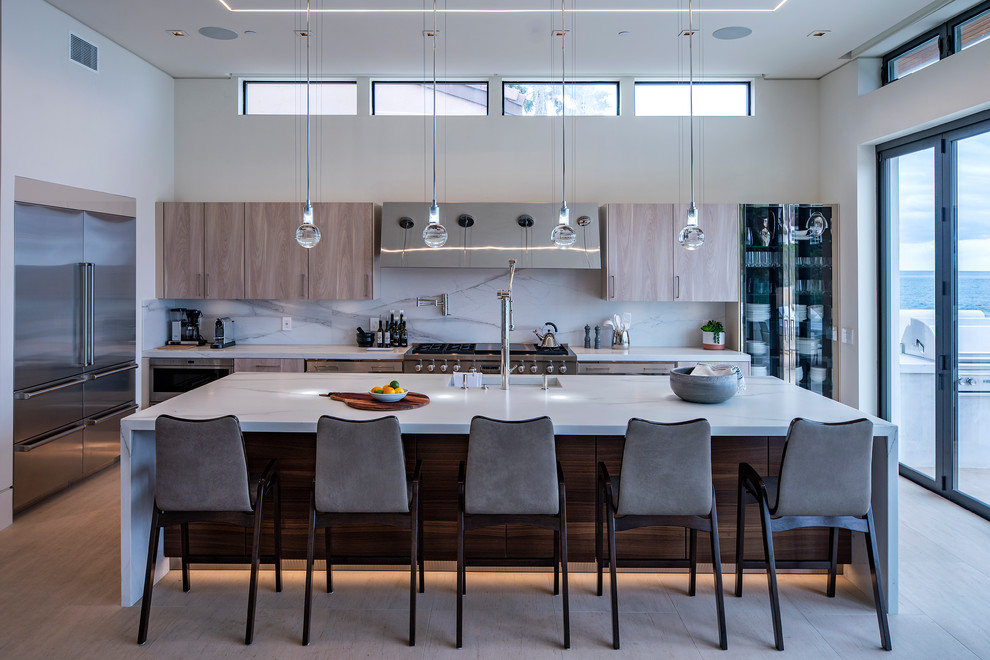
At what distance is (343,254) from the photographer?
18.8 feet

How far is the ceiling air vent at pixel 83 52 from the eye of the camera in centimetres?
461

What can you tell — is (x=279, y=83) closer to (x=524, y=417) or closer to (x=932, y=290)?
(x=524, y=417)

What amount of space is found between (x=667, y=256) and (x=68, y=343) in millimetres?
4552

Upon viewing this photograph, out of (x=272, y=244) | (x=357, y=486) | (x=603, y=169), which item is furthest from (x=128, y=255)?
(x=603, y=169)

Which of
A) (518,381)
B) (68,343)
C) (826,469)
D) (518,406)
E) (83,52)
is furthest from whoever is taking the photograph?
(83,52)

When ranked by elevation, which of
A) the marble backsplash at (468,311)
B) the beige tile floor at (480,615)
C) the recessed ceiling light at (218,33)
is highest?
the recessed ceiling light at (218,33)

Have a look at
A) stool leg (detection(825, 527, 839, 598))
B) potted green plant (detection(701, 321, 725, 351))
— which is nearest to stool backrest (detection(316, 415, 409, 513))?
stool leg (detection(825, 527, 839, 598))

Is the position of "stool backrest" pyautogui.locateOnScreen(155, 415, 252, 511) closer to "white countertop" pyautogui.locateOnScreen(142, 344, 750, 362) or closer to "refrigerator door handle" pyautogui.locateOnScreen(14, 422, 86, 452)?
"refrigerator door handle" pyautogui.locateOnScreen(14, 422, 86, 452)

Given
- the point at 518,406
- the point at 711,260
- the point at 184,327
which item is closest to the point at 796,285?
the point at 711,260

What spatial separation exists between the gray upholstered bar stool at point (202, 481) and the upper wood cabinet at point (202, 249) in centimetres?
322

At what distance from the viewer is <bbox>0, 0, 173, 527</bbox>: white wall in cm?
401

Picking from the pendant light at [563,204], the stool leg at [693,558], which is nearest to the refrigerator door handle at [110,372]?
the pendant light at [563,204]

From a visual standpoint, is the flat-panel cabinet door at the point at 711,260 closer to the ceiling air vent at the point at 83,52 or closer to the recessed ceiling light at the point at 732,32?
the recessed ceiling light at the point at 732,32

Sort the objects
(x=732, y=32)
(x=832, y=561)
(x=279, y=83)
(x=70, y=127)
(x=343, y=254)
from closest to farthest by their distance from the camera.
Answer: (x=832, y=561) → (x=70, y=127) → (x=732, y=32) → (x=343, y=254) → (x=279, y=83)
